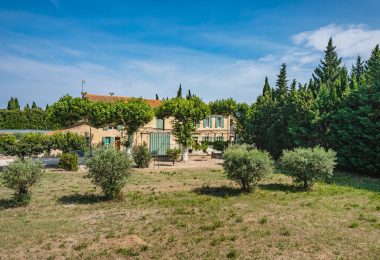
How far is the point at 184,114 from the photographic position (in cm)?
3177

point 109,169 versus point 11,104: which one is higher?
point 11,104

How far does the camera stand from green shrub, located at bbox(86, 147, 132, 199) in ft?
46.4

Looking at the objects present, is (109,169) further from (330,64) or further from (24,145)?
(330,64)

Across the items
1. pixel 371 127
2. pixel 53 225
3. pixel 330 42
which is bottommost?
pixel 53 225

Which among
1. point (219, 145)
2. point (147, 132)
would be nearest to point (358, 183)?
point (219, 145)

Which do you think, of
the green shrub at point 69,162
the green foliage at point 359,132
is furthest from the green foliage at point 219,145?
the green shrub at point 69,162

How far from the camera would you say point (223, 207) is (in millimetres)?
13047

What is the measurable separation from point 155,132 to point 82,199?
24.3 metres

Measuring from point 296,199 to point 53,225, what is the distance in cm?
1016

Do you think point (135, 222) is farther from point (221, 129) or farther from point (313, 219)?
point (221, 129)

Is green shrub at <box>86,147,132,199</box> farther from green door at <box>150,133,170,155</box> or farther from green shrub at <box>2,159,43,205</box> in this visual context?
green door at <box>150,133,170,155</box>

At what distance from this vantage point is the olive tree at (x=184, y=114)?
31653mm

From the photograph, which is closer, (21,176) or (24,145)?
(21,176)

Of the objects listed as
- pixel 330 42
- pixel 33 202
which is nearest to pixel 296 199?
pixel 33 202
